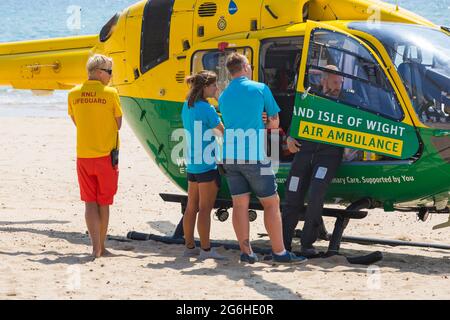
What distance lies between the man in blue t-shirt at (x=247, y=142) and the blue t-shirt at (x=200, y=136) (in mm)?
192

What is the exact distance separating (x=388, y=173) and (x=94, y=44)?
408 cm

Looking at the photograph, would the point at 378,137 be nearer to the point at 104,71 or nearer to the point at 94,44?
the point at 104,71

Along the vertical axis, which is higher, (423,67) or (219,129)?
(423,67)

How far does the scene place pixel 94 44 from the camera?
10836 millimetres

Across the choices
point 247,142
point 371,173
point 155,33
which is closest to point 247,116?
point 247,142

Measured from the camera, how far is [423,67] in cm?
822

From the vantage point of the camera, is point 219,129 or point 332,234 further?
point 332,234

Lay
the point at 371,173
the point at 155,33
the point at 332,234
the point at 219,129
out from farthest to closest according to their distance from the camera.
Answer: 1. the point at 155,33
2. the point at 332,234
3. the point at 371,173
4. the point at 219,129

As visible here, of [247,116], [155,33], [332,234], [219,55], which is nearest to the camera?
[247,116]

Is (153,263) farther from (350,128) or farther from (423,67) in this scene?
(423,67)

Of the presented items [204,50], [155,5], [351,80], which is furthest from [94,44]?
[351,80]

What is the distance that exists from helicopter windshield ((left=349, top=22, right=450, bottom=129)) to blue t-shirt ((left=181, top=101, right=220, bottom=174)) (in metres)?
1.59

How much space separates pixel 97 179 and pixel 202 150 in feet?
3.17

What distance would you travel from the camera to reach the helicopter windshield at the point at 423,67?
8117 mm
